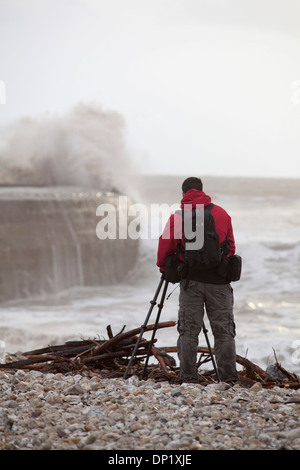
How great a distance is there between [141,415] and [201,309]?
1207mm

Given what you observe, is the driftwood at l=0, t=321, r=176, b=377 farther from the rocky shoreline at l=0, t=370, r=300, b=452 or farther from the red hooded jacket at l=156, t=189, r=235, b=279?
the red hooded jacket at l=156, t=189, r=235, b=279

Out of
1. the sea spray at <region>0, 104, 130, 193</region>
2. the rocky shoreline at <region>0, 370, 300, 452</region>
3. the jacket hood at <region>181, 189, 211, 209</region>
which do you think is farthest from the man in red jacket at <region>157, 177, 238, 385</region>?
the sea spray at <region>0, 104, 130, 193</region>

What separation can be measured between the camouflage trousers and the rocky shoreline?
0.19 meters

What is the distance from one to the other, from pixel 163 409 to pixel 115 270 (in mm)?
11839

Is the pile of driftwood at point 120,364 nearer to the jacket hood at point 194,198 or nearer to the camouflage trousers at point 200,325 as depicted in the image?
the camouflage trousers at point 200,325

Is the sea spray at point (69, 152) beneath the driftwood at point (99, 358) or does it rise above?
above

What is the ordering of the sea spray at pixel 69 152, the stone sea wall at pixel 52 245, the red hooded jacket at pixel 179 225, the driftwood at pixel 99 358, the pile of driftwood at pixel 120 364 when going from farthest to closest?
the sea spray at pixel 69 152, the stone sea wall at pixel 52 245, the driftwood at pixel 99 358, the pile of driftwood at pixel 120 364, the red hooded jacket at pixel 179 225

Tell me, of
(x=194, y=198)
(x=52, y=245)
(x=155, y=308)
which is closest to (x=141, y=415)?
(x=194, y=198)

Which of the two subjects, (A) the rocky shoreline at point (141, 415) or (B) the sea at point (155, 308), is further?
(B) the sea at point (155, 308)

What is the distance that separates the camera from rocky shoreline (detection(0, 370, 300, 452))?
146 inches

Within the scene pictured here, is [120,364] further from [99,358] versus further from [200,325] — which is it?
[200,325]

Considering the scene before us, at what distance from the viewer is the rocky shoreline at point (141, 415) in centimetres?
372

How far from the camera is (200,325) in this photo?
515cm

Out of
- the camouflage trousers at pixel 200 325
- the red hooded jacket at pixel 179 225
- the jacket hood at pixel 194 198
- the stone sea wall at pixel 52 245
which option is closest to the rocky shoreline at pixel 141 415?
the camouflage trousers at pixel 200 325
